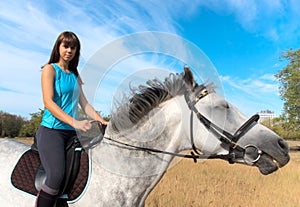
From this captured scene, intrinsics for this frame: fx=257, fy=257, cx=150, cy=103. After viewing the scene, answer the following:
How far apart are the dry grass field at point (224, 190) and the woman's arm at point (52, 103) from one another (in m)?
4.06

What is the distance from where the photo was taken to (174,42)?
9.71 ft

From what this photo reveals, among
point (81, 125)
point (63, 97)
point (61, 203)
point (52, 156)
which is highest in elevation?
point (63, 97)

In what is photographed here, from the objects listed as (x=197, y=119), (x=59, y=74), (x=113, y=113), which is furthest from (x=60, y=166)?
(x=197, y=119)

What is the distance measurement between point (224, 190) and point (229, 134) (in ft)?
19.4

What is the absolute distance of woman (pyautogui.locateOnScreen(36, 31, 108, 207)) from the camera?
269 cm

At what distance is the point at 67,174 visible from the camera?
2.75 m

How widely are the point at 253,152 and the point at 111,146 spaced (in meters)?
1.64

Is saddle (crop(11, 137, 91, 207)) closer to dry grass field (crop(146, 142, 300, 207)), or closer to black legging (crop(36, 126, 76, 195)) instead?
black legging (crop(36, 126, 76, 195))

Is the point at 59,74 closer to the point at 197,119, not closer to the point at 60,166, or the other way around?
the point at 60,166

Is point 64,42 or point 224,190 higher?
point 64,42

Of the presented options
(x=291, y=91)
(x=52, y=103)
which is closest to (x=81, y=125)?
(x=52, y=103)

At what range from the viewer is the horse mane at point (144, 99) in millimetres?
3041

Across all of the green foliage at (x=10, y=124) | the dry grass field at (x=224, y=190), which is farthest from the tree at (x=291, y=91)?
the green foliage at (x=10, y=124)

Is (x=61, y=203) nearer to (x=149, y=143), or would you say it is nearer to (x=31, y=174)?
(x=31, y=174)
